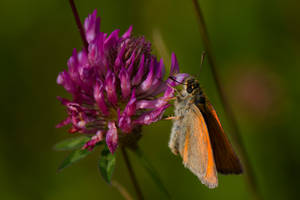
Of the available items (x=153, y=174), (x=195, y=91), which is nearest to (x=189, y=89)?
(x=195, y=91)

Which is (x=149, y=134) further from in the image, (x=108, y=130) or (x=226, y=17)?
(x=108, y=130)

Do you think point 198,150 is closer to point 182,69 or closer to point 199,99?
point 199,99

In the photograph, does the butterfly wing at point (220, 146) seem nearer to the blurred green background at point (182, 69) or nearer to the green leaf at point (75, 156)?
the green leaf at point (75, 156)

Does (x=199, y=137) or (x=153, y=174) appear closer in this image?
(x=153, y=174)

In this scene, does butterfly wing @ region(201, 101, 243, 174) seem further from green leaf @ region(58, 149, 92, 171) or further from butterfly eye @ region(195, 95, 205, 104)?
green leaf @ region(58, 149, 92, 171)

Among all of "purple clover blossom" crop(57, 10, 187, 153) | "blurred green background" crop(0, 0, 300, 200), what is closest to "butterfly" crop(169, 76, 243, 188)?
"purple clover blossom" crop(57, 10, 187, 153)

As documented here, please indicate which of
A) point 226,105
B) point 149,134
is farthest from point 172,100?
point 149,134

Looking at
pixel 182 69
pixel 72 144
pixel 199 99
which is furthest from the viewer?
pixel 182 69

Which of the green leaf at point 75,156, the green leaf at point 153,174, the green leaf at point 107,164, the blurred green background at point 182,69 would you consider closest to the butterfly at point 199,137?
the green leaf at point 153,174
